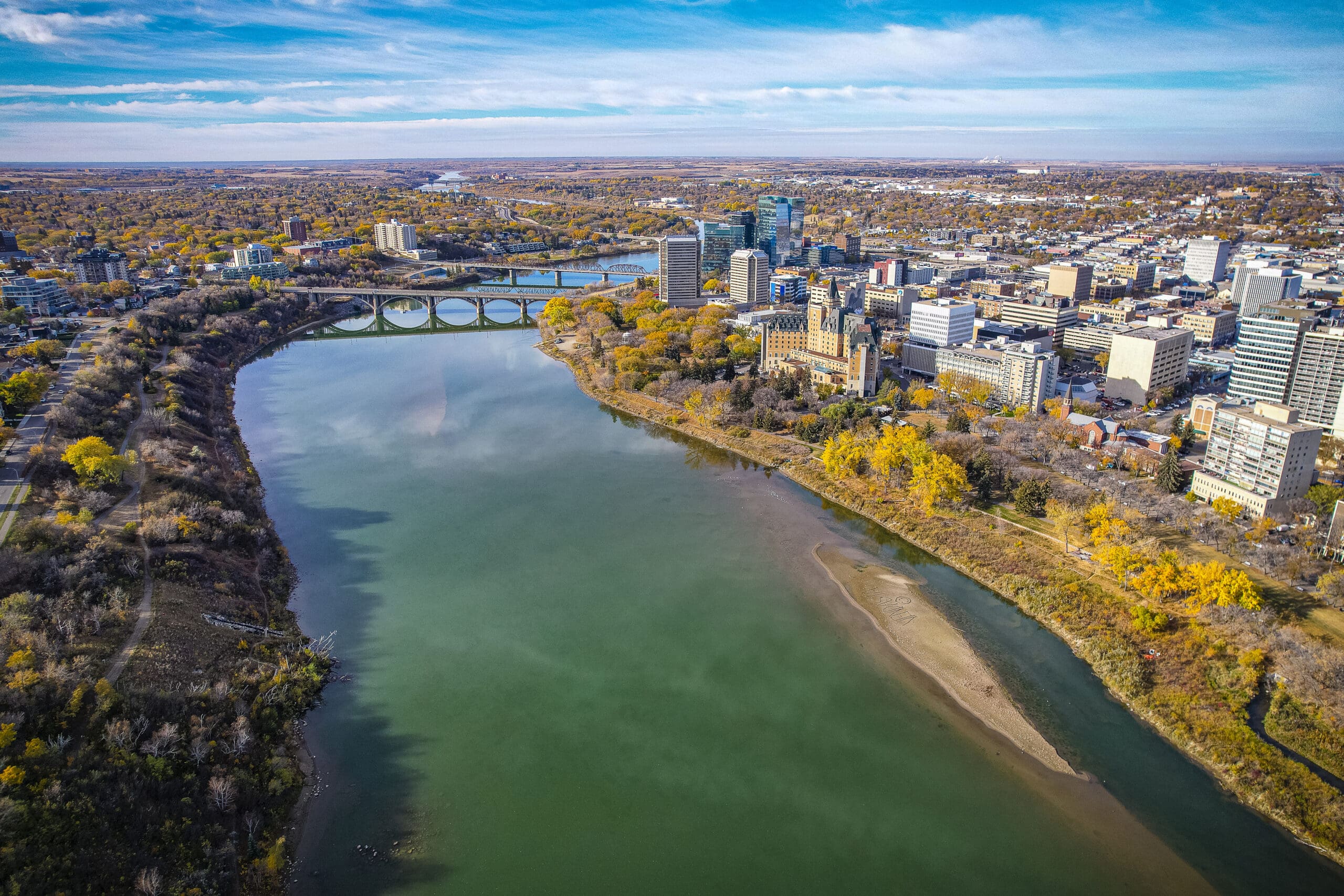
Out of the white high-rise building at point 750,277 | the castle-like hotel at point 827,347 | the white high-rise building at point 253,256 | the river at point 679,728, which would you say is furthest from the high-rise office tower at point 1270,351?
the white high-rise building at point 253,256

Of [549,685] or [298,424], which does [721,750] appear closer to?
[549,685]

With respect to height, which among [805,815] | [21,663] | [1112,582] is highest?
[21,663]

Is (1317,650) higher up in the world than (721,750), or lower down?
higher up

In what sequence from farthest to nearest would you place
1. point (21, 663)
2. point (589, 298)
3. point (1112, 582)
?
point (589, 298)
point (1112, 582)
point (21, 663)

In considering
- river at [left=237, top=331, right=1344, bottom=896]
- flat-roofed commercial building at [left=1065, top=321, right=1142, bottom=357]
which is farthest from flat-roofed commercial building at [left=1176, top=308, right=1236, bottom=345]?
river at [left=237, top=331, right=1344, bottom=896]

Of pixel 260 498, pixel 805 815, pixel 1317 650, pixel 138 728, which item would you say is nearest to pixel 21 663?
pixel 138 728

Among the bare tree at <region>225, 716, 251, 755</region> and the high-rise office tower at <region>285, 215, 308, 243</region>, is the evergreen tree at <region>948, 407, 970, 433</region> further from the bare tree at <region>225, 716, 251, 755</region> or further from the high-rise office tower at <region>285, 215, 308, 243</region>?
the high-rise office tower at <region>285, 215, 308, 243</region>

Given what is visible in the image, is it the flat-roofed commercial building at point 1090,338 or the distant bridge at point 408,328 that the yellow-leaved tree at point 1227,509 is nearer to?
the flat-roofed commercial building at point 1090,338
